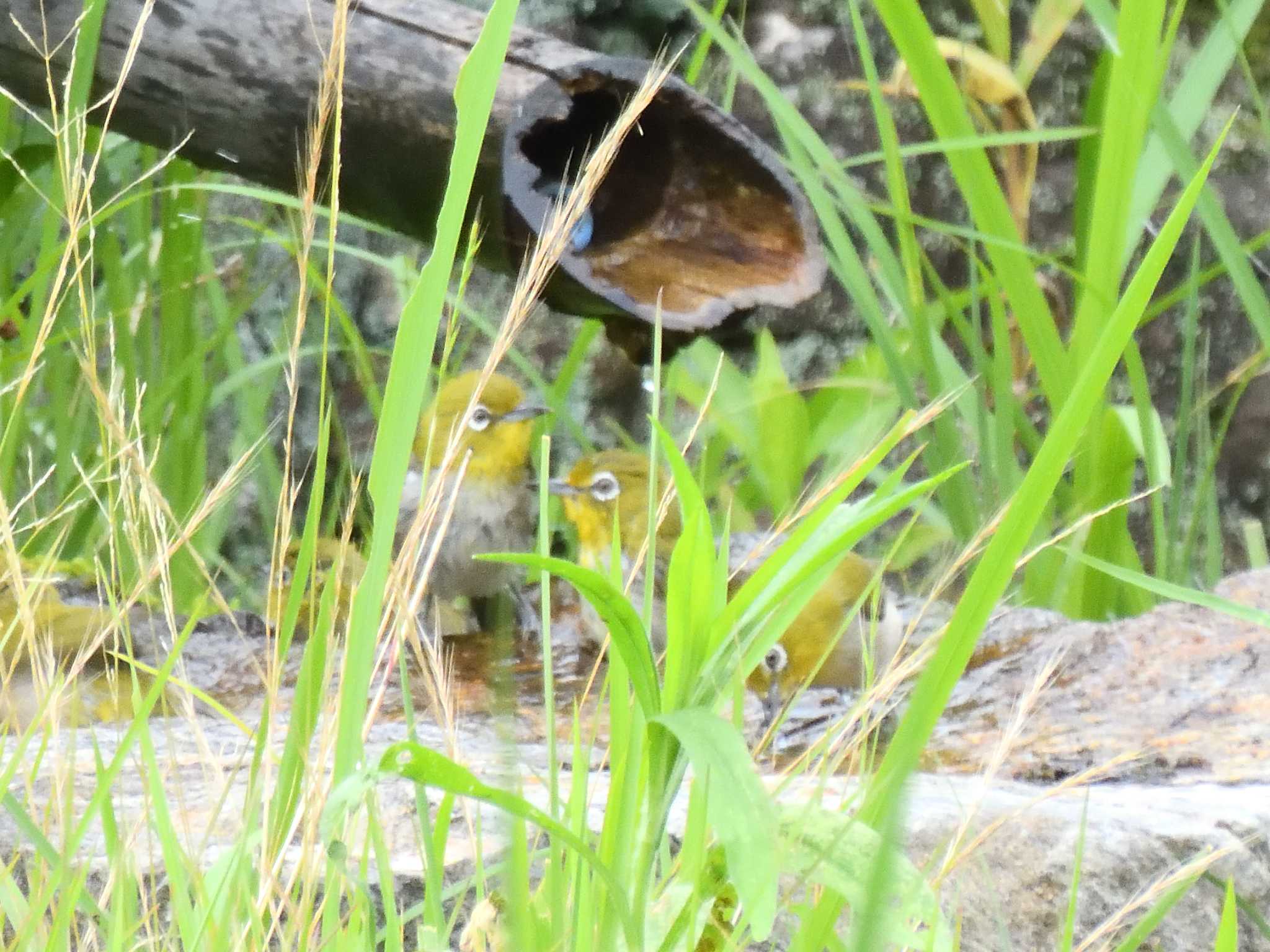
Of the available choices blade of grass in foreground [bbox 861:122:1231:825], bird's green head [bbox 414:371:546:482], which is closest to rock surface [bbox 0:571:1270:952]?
blade of grass in foreground [bbox 861:122:1231:825]

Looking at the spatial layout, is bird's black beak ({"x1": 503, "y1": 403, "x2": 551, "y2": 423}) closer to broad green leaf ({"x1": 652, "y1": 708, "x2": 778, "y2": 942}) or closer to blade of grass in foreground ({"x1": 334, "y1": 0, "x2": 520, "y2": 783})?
blade of grass in foreground ({"x1": 334, "y1": 0, "x2": 520, "y2": 783})

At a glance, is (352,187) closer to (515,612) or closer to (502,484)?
(515,612)

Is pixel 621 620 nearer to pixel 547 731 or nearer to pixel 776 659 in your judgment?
pixel 547 731

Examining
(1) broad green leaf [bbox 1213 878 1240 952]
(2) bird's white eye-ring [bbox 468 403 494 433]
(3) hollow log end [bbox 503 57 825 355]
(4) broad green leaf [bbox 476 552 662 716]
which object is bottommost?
(1) broad green leaf [bbox 1213 878 1240 952]

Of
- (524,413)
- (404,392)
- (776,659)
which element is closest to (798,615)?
(776,659)

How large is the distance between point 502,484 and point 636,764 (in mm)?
2642

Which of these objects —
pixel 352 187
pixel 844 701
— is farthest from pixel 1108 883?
pixel 352 187

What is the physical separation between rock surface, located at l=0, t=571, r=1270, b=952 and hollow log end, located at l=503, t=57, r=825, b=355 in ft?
1.89

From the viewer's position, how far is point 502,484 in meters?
3.58

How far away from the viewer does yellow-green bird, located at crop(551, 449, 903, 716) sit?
2.35 meters

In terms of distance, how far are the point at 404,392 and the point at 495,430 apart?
259 centimetres

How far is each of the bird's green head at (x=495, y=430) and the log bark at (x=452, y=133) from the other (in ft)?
3.85

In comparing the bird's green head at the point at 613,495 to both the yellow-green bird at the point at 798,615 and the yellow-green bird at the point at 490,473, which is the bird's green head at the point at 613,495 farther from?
the yellow-green bird at the point at 490,473

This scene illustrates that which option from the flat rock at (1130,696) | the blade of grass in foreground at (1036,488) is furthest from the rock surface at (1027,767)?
the blade of grass in foreground at (1036,488)
